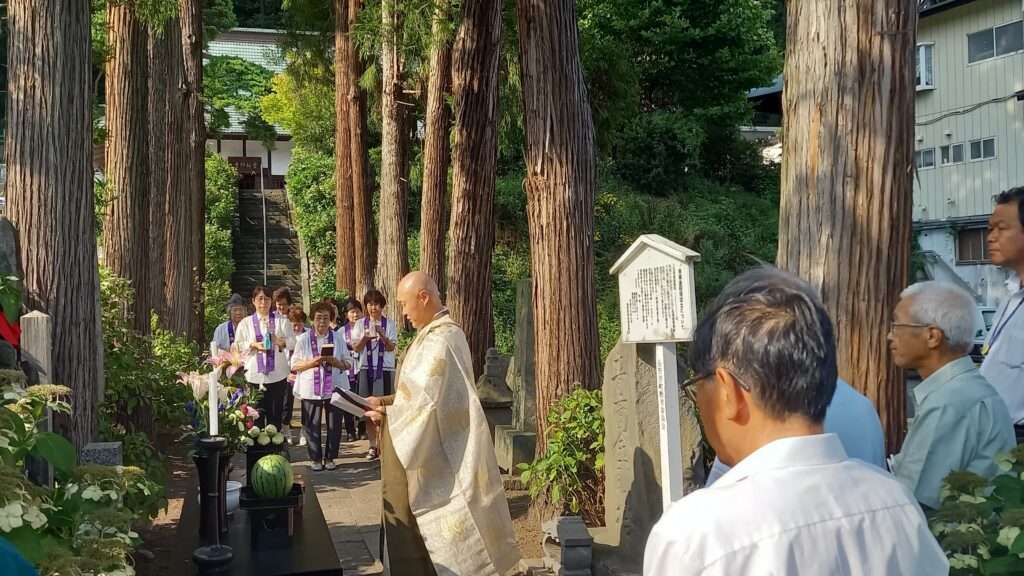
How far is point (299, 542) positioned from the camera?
5.09 m

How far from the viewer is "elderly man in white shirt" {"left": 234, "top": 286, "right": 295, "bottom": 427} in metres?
12.2

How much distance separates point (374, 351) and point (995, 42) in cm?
1951

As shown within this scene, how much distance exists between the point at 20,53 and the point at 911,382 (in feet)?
54.1

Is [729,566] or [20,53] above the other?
[20,53]

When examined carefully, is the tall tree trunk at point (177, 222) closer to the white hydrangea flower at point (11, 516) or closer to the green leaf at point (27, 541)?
the green leaf at point (27, 541)

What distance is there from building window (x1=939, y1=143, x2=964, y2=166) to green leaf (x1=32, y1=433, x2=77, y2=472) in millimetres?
26540

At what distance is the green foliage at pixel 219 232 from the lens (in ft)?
93.8

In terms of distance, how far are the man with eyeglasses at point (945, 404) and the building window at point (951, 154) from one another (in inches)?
984

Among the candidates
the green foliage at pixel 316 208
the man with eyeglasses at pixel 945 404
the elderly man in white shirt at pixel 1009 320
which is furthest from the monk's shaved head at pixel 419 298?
the green foliage at pixel 316 208

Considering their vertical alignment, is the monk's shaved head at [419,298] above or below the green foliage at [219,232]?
below

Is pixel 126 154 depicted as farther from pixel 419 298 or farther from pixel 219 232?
pixel 219 232

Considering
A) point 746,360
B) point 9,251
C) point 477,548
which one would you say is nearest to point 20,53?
point 9,251

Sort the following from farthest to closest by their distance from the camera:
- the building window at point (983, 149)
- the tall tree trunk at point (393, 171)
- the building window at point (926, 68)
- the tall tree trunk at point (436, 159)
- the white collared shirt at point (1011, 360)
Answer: the building window at point (926, 68), the building window at point (983, 149), the tall tree trunk at point (393, 171), the tall tree trunk at point (436, 159), the white collared shirt at point (1011, 360)

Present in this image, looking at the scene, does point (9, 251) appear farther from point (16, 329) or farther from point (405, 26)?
point (405, 26)
